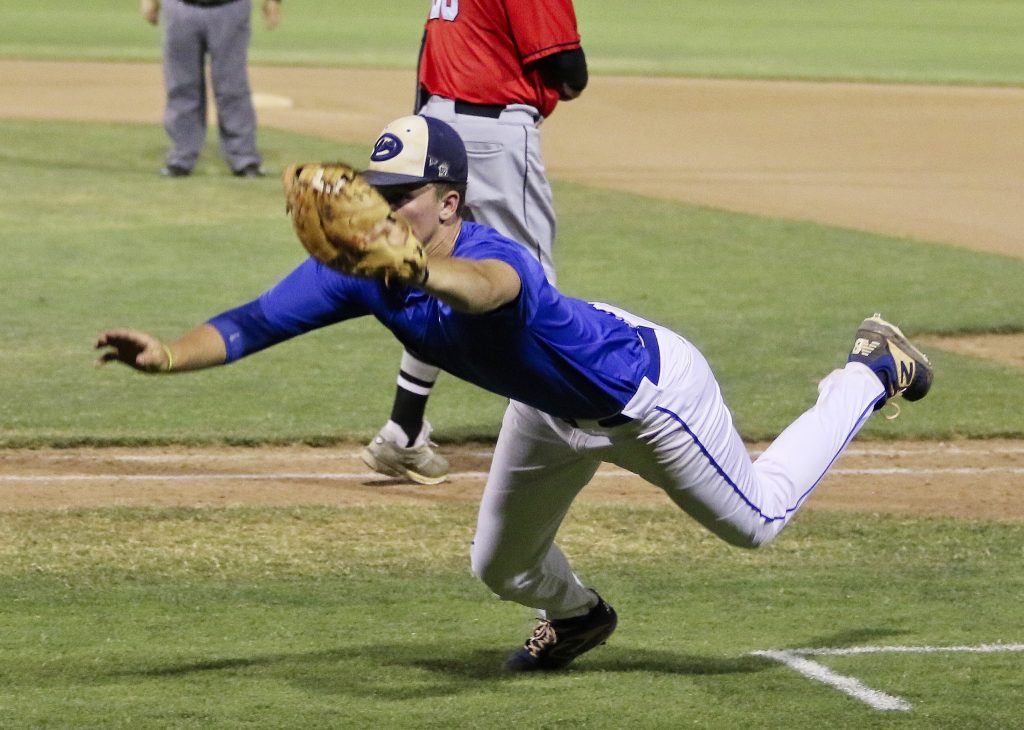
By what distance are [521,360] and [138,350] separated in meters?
0.97

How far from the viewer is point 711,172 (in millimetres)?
17656

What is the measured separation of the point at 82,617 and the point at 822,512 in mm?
2905

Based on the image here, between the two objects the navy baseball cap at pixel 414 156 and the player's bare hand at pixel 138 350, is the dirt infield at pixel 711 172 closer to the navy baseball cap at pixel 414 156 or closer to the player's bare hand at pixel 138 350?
the player's bare hand at pixel 138 350

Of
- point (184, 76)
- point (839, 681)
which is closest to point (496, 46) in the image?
point (839, 681)

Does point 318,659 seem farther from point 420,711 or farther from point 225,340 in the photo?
point 225,340

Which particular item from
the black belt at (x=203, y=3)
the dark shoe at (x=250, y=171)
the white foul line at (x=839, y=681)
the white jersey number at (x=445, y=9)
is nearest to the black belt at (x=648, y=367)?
the white foul line at (x=839, y=681)

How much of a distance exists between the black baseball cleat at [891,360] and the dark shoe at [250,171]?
11539 mm

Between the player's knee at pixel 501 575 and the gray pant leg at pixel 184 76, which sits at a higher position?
the player's knee at pixel 501 575

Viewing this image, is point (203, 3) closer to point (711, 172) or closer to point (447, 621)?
point (711, 172)

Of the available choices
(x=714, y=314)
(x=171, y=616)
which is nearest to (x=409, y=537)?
(x=171, y=616)

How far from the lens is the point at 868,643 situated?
5289 mm

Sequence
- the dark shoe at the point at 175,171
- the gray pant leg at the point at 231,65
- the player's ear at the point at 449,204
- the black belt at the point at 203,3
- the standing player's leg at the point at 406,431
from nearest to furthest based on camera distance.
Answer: the player's ear at the point at 449,204 → the standing player's leg at the point at 406,431 → the black belt at the point at 203,3 → the gray pant leg at the point at 231,65 → the dark shoe at the point at 175,171

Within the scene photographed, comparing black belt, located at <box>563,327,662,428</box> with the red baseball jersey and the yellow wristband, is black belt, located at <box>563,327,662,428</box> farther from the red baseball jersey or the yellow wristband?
the red baseball jersey

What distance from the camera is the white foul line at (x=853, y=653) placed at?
4.73m
